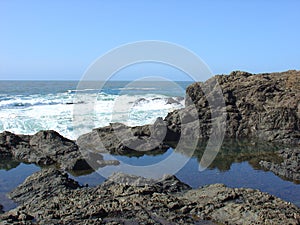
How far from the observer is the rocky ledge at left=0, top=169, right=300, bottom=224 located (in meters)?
12.3

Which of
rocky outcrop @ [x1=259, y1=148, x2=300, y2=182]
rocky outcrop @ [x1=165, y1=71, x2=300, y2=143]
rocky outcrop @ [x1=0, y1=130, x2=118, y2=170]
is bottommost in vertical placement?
rocky outcrop @ [x1=0, y1=130, x2=118, y2=170]

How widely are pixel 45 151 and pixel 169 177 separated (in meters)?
10.5

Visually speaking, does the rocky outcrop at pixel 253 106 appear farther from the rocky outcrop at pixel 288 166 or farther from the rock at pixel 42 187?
the rock at pixel 42 187

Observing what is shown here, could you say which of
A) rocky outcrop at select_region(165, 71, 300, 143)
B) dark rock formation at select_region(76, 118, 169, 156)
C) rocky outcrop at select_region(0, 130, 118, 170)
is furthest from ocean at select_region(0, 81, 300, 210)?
rocky outcrop at select_region(165, 71, 300, 143)

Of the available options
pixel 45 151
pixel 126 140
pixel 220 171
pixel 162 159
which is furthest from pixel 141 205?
pixel 126 140

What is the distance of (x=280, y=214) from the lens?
1227 centimetres

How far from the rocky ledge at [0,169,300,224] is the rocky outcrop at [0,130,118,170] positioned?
499cm

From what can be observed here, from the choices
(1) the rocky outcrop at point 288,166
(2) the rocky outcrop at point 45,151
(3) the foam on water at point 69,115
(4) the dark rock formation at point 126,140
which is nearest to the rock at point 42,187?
(2) the rocky outcrop at point 45,151

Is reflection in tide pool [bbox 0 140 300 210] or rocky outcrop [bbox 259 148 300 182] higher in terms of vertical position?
rocky outcrop [bbox 259 148 300 182]

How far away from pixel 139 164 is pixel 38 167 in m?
5.90

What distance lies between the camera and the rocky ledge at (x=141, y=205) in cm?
1230

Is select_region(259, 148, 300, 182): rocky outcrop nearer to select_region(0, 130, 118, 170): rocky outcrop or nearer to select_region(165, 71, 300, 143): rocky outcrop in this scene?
select_region(165, 71, 300, 143): rocky outcrop

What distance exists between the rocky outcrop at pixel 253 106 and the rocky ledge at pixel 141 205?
50.6ft

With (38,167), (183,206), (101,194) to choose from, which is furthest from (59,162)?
(183,206)
